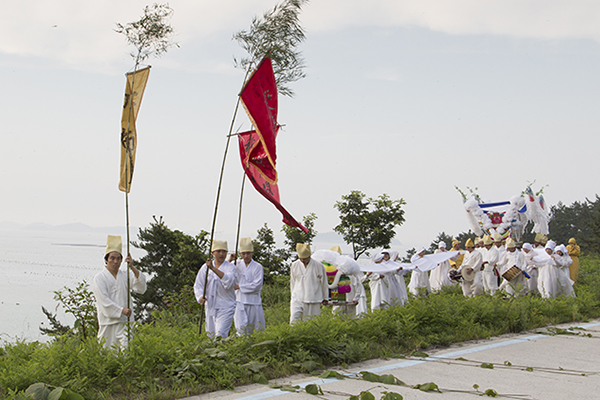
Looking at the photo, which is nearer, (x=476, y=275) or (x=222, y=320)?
(x=222, y=320)

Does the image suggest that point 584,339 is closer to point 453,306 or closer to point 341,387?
point 453,306

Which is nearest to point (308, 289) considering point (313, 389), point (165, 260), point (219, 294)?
point (219, 294)

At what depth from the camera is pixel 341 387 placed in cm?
506

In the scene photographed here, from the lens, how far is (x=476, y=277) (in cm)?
1634

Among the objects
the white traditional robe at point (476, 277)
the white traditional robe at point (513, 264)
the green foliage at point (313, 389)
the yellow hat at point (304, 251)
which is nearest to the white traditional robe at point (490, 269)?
the white traditional robe at point (476, 277)

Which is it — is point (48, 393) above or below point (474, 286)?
below

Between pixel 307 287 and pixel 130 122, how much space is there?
11.7ft

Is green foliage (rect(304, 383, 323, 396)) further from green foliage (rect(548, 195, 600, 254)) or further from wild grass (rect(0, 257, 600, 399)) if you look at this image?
green foliage (rect(548, 195, 600, 254))

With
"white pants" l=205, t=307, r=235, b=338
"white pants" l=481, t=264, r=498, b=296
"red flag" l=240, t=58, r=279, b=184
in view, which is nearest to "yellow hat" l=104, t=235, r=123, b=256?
"white pants" l=205, t=307, r=235, b=338

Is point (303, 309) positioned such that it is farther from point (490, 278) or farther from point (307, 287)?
point (490, 278)

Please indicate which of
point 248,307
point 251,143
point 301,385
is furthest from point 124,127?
point 301,385

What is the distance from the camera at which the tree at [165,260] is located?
1540 cm

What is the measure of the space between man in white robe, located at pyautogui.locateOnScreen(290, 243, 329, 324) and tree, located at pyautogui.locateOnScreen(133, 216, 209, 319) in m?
6.92

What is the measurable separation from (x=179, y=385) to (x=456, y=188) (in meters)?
20.5
